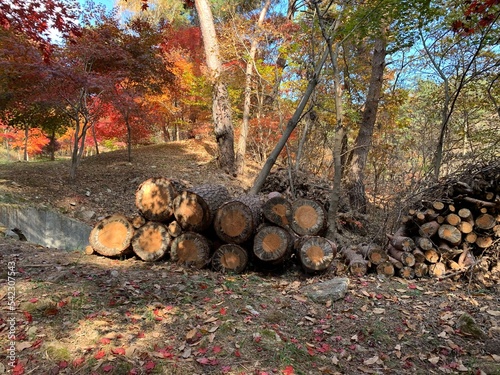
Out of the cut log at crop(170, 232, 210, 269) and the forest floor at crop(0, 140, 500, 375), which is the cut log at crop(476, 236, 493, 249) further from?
the cut log at crop(170, 232, 210, 269)

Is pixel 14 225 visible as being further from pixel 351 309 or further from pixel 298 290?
pixel 351 309

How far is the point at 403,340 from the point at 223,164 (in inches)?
330

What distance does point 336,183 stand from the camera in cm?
500

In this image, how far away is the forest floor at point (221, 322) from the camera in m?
2.19

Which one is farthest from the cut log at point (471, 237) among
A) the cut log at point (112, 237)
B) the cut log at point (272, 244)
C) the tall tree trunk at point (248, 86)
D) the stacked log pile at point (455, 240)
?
the tall tree trunk at point (248, 86)

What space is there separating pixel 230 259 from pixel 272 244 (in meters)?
0.55

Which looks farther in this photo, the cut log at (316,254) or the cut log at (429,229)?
the cut log at (429,229)

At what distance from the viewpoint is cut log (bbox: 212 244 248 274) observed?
4078 millimetres

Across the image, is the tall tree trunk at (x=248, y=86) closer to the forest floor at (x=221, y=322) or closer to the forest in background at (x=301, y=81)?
the forest in background at (x=301, y=81)

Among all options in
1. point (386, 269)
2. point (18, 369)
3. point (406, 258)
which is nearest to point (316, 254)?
point (386, 269)

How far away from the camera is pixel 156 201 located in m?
4.12

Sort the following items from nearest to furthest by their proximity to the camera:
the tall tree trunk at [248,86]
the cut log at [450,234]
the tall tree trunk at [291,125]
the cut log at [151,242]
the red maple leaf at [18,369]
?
the red maple leaf at [18,369] → the cut log at [151,242] → the cut log at [450,234] → the tall tree trunk at [291,125] → the tall tree trunk at [248,86]

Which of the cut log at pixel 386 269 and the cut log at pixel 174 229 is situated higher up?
the cut log at pixel 174 229

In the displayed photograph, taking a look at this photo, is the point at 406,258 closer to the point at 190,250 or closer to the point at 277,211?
the point at 277,211
